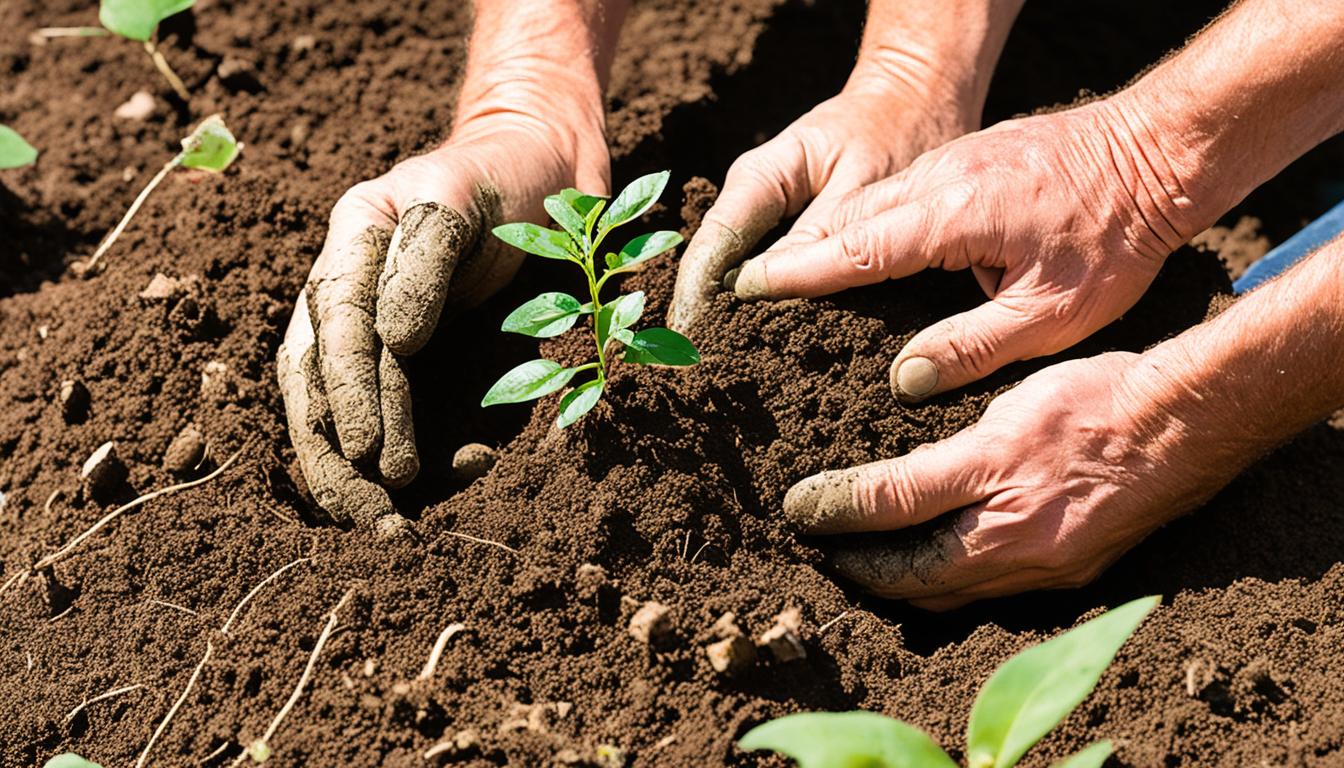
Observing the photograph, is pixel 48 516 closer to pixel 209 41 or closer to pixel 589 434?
pixel 589 434

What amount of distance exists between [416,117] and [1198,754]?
219 centimetres

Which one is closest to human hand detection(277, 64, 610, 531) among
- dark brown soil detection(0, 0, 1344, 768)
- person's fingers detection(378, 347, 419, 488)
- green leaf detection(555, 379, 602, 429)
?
person's fingers detection(378, 347, 419, 488)

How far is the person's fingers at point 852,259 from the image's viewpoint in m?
1.98

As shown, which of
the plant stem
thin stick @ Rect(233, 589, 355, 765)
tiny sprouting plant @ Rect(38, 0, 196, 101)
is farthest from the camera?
the plant stem

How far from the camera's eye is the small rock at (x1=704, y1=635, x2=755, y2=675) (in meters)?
1.59

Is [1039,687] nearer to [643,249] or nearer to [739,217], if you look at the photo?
[643,249]

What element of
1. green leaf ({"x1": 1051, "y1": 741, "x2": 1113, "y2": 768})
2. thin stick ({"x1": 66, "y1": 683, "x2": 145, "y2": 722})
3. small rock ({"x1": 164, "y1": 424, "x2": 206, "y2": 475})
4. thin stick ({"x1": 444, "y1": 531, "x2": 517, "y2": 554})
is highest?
green leaf ({"x1": 1051, "y1": 741, "x2": 1113, "y2": 768})

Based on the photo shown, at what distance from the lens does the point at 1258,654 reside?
173 cm

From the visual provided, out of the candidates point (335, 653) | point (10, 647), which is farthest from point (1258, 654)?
point (10, 647)

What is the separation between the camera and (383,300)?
1918 mm

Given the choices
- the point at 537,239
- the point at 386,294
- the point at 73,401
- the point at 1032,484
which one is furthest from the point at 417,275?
the point at 1032,484

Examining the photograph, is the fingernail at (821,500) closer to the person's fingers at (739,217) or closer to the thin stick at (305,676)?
the person's fingers at (739,217)

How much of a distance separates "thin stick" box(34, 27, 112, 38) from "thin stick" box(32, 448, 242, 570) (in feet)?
5.13

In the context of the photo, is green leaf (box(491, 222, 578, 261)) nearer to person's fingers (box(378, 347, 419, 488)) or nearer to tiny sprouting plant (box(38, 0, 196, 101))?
person's fingers (box(378, 347, 419, 488))
